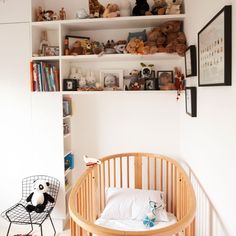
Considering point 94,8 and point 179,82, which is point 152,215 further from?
point 94,8

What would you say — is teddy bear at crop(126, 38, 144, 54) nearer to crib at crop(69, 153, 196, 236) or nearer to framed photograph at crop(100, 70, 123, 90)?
framed photograph at crop(100, 70, 123, 90)

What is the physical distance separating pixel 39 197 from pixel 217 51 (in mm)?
1977

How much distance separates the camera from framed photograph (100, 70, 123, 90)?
2.59 metres

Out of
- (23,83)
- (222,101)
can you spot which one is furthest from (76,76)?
(222,101)

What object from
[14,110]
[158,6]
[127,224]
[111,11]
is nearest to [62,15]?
[111,11]

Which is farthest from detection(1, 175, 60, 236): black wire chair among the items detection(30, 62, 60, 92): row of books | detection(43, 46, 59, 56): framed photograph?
detection(43, 46, 59, 56): framed photograph

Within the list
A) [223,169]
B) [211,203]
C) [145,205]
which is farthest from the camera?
[145,205]

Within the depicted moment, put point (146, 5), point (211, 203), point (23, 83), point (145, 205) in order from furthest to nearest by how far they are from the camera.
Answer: point (23, 83) < point (146, 5) < point (145, 205) < point (211, 203)

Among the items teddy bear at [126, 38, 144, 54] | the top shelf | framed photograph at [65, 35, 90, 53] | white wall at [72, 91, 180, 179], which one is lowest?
white wall at [72, 91, 180, 179]

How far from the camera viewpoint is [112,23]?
A: 240 centimetres

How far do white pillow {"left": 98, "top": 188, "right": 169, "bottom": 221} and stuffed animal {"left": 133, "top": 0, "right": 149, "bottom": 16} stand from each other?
1.65 meters

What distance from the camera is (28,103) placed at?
8.30ft

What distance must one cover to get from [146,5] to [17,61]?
1.39 meters

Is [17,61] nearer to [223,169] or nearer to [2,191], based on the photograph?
[2,191]
